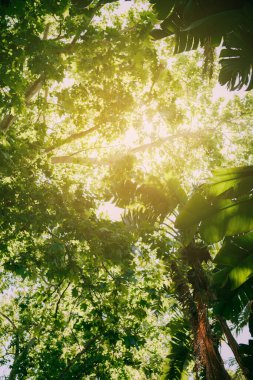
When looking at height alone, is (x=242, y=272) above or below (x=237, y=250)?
below

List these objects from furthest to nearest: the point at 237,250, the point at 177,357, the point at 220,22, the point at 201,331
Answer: the point at 177,357 → the point at 201,331 → the point at 237,250 → the point at 220,22

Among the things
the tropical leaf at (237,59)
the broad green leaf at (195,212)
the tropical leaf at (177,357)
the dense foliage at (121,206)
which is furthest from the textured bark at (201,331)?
the tropical leaf at (237,59)

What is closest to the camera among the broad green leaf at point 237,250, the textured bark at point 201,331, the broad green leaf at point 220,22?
the broad green leaf at point 220,22

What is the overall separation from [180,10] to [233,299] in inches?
160

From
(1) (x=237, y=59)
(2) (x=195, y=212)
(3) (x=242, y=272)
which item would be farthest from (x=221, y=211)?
(1) (x=237, y=59)

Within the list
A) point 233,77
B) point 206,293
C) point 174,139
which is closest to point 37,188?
point 206,293

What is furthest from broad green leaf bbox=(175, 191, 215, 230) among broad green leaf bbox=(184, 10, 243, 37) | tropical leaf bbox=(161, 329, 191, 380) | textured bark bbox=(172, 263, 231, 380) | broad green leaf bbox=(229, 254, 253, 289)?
tropical leaf bbox=(161, 329, 191, 380)

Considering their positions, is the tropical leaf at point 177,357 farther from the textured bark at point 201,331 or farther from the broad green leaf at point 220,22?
the broad green leaf at point 220,22

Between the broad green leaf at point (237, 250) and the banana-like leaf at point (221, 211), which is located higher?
the banana-like leaf at point (221, 211)

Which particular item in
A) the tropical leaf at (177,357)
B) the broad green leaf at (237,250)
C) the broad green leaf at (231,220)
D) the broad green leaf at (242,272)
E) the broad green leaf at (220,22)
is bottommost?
the tropical leaf at (177,357)

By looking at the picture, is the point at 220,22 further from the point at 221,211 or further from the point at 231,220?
the point at 231,220

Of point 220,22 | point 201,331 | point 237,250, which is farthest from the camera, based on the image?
point 201,331

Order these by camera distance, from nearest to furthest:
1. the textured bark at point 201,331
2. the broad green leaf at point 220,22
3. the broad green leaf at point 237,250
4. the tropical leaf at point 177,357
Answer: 1. the broad green leaf at point 220,22
2. the broad green leaf at point 237,250
3. the textured bark at point 201,331
4. the tropical leaf at point 177,357

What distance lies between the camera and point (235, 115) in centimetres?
1315
